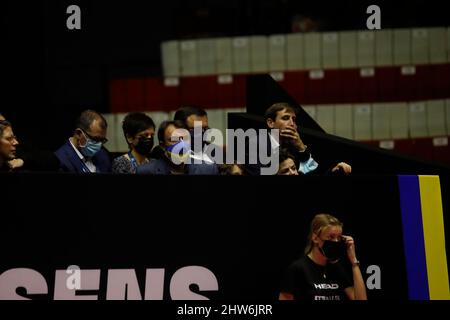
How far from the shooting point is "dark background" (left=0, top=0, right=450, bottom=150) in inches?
513

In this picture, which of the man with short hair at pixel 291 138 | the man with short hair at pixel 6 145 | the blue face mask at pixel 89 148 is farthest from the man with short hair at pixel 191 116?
the man with short hair at pixel 6 145

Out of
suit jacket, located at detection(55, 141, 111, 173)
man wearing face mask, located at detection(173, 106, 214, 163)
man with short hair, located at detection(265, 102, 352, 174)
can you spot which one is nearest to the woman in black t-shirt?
man with short hair, located at detection(265, 102, 352, 174)

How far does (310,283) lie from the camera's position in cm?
727

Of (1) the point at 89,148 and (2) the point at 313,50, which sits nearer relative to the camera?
(1) the point at 89,148

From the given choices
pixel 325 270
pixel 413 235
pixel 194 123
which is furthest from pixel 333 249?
pixel 194 123

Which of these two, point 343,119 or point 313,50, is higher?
point 313,50

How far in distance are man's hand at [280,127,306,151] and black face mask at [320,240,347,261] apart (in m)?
1.15

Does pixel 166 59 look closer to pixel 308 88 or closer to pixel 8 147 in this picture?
pixel 308 88

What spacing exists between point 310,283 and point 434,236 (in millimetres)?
921

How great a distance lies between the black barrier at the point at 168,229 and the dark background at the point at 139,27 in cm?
535

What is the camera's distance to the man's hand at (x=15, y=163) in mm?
7772

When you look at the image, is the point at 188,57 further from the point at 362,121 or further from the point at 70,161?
the point at 70,161

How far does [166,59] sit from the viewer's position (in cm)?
1289

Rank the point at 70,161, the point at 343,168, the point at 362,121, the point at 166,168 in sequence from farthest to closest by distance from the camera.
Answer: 1. the point at 362,121
2. the point at 70,161
3. the point at 343,168
4. the point at 166,168
